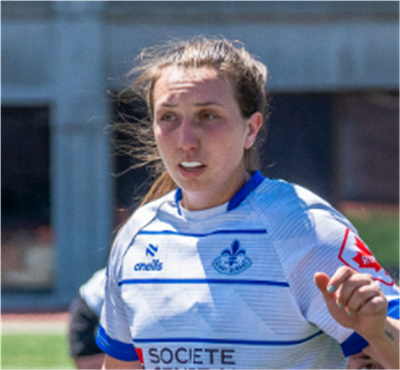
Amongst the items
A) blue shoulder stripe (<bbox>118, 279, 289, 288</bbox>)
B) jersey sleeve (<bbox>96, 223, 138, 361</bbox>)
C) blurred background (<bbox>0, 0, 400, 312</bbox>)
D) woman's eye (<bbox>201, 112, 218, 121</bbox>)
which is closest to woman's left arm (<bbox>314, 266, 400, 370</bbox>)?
blue shoulder stripe (<bbox>118, 279, 289, 288</bbox>)

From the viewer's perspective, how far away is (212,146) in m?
1.78

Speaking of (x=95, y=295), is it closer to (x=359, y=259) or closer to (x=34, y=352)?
(x=359, y=259)

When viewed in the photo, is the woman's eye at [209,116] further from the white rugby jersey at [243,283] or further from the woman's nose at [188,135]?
the white rugby jersey at [243,283]

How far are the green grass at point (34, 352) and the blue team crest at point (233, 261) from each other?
180 inches

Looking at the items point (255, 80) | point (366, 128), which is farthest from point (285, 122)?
point (255, 80)

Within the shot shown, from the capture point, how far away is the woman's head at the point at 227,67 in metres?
1.87

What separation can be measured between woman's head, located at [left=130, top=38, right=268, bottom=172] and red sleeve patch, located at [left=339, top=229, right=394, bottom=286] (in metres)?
0.44

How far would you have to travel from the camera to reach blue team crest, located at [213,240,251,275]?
1707 millimetres

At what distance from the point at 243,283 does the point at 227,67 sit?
54 cm

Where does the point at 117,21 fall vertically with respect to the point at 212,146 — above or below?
below

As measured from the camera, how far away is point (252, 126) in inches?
76.1

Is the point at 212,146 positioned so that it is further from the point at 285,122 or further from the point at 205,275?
the point at 285,122

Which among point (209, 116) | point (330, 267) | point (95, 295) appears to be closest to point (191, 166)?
point (209, 116)

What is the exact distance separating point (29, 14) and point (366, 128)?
14.0ft
